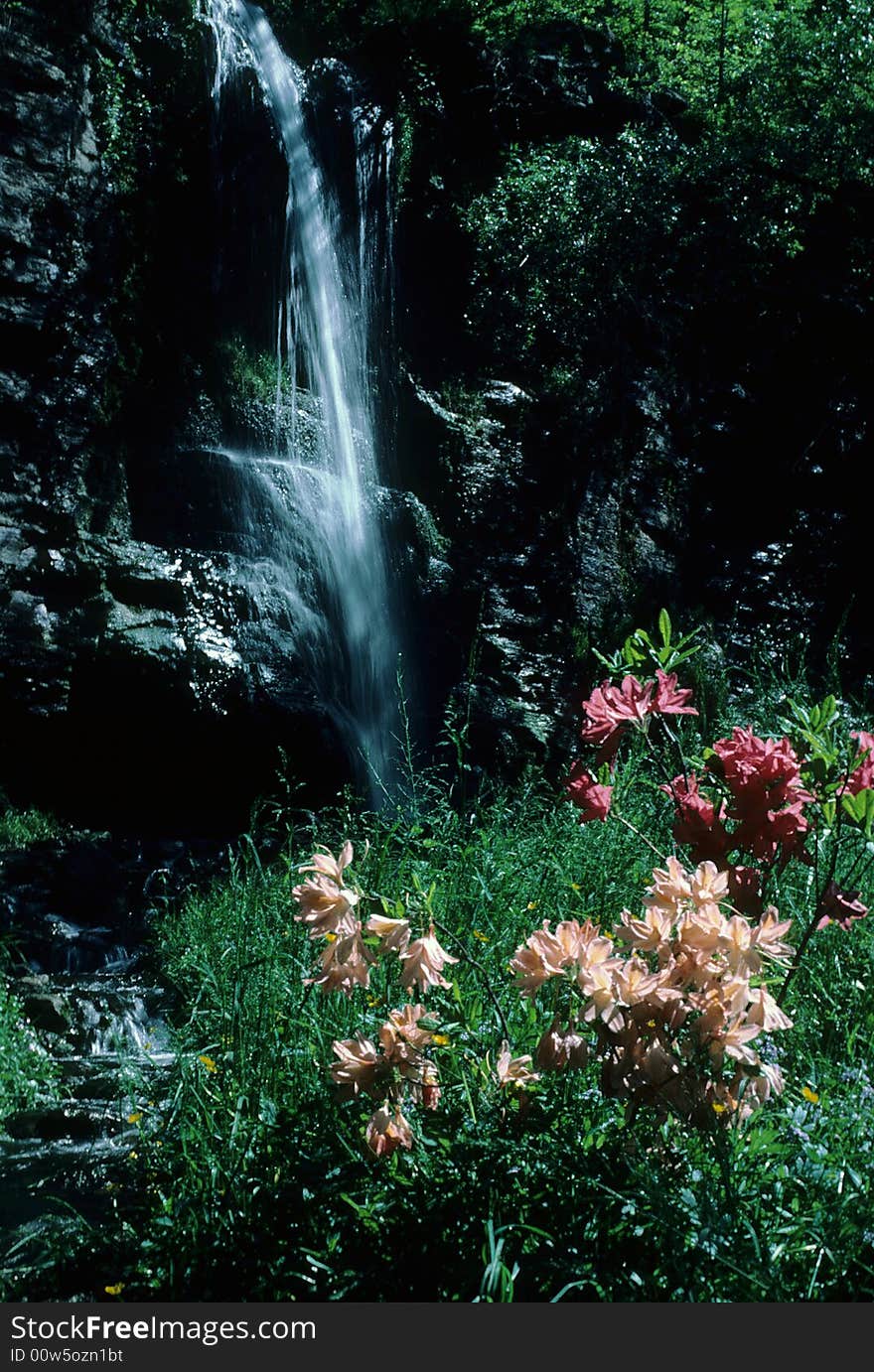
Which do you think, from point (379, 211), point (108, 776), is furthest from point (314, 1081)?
point (379, 211)

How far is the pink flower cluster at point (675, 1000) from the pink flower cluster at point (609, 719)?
0.46 meters

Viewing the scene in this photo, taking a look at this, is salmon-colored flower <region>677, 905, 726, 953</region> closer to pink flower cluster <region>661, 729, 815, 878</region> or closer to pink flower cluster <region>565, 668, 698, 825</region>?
pink flower cluster <region>661, 729, 815, 878</region>

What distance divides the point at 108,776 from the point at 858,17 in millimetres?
6934

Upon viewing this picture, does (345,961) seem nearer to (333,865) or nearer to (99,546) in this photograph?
(333,865)

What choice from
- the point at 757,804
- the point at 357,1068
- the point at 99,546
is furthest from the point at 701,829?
the point at 99,546

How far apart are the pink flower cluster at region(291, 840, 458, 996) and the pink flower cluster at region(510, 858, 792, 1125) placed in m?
0.14

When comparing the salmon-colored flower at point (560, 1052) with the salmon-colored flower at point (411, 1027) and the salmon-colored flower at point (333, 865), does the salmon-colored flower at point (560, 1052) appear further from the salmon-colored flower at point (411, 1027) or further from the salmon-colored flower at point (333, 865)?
the salmon-colored flower at point (333, 865)

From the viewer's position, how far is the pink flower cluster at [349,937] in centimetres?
161

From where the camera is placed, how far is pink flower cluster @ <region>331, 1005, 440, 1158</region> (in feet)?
5.45

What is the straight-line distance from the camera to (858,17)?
745cm

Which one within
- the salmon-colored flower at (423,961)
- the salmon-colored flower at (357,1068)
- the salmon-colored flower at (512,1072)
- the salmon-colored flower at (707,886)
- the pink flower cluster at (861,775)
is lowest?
the salmon-colored flower at (512,1072)

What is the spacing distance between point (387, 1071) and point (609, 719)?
30.4 inches

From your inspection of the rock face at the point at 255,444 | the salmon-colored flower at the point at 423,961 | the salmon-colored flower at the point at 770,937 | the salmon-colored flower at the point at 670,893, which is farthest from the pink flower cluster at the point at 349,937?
the rock face at the point at 255,444
